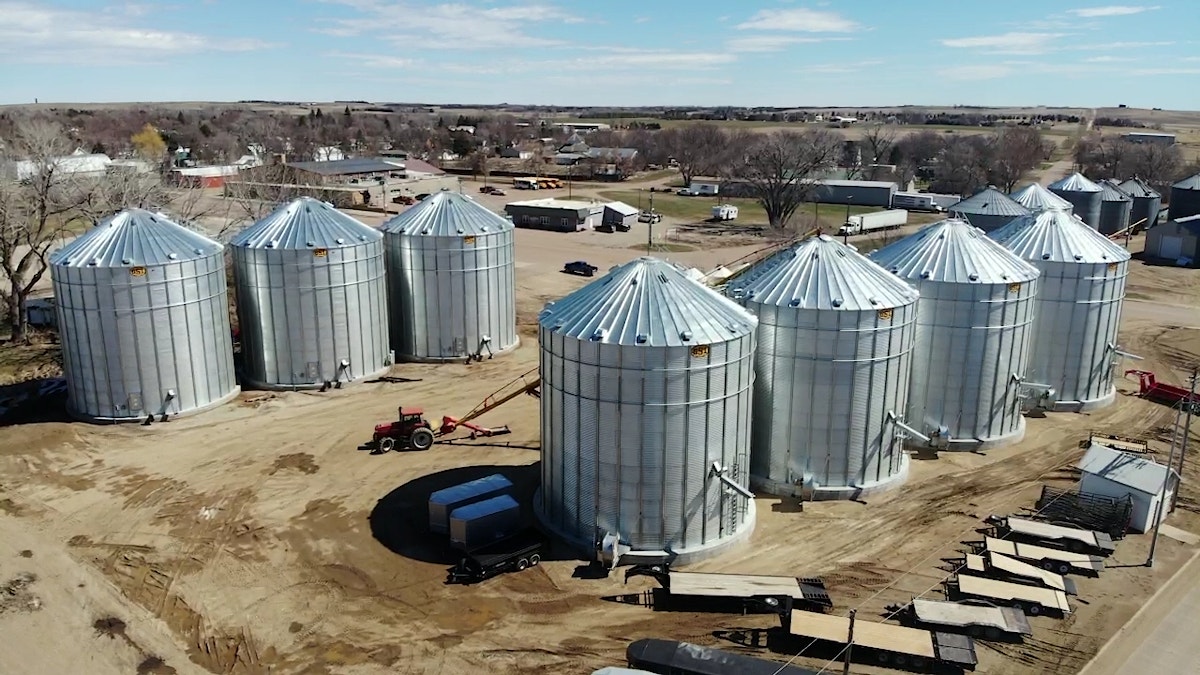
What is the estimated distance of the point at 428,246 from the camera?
4584cm

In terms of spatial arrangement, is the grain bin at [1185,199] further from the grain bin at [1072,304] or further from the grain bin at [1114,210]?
the grain bin at [1072,304]

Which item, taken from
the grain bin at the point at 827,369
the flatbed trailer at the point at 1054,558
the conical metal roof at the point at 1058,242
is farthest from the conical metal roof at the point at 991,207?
the flatbed trailer at the point at 1054,558

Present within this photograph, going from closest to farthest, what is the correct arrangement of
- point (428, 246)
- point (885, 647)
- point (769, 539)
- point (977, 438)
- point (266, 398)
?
point (885, 647)
point (769, 539)
point (977, 438)
point (266, 398)
point (428, 246)

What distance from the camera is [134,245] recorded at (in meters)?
37.2

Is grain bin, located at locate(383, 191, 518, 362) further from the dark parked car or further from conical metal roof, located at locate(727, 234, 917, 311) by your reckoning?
the dark parked car

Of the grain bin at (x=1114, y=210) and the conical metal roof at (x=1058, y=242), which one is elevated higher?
the conical metal roof at (x=1058, y=242)

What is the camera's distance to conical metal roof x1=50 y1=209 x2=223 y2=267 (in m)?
36.5

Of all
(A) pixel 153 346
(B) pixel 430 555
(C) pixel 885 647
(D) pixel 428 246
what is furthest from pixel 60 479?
(C) pixel 885 647

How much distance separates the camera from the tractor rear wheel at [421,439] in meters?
35.9

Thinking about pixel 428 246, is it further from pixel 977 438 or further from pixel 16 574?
pixel 977 438

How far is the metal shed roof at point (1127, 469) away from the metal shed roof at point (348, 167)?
345 feet

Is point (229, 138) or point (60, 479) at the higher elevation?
point (229, 138)

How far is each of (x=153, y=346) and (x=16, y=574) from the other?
43.4 ft

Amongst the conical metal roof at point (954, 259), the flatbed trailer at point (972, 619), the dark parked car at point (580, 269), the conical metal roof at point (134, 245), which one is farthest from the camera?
the dark parked car at point (580, 269)
